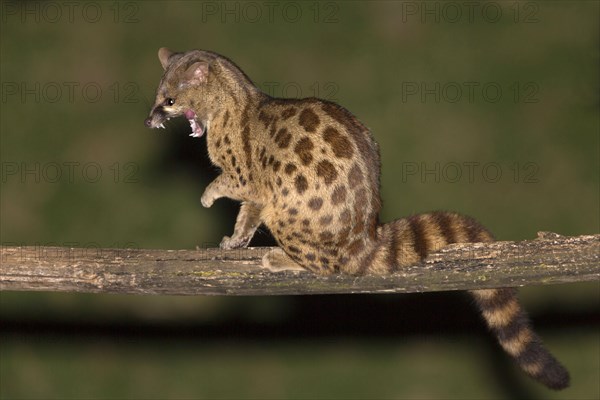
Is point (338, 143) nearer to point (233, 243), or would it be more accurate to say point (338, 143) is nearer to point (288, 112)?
point (288, 112)

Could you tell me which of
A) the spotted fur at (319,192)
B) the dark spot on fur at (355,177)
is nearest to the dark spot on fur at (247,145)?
the spotted fur at (319,192)

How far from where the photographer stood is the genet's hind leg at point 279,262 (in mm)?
3564

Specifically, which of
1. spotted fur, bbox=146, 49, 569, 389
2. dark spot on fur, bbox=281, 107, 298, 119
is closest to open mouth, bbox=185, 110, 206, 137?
spotted fur, bbox=146, 49, 569, 389

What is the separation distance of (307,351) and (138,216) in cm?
139

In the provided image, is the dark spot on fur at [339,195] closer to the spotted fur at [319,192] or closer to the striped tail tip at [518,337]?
the spotted fur at [319,192]

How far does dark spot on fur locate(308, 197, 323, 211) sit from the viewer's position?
343 centimetres

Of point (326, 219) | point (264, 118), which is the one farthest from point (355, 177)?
point (264, 118)

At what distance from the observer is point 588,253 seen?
11.5 feet

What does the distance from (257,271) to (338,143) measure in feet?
1.96

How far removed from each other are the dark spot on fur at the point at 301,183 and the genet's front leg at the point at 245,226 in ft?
1.41

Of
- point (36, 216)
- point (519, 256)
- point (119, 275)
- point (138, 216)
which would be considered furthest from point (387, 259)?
point (36, 216)

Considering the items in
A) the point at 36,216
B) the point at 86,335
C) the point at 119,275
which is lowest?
the point at 86,335

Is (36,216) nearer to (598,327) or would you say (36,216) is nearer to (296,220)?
(296,220)

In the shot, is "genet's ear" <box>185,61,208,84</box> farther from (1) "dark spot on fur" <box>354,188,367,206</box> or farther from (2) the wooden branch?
(1) "dark spot on fur" <box>354,188,367,206</box>
